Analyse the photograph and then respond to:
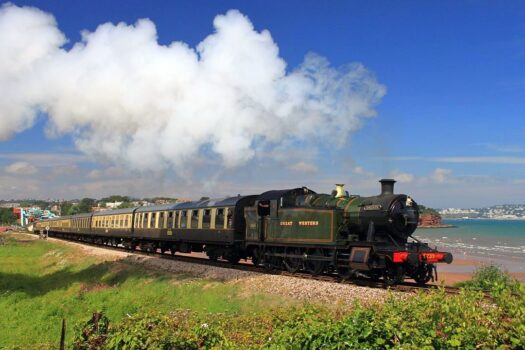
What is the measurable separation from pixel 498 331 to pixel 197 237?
2233 centimetres

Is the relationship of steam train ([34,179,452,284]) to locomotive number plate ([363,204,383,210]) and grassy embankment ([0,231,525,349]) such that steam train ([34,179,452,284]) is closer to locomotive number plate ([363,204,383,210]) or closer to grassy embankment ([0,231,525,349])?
locomotive number plate ([363,204,383,210])

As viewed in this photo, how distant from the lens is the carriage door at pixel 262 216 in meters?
21.1

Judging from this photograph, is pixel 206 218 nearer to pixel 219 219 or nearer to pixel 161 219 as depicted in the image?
pixel 219 219

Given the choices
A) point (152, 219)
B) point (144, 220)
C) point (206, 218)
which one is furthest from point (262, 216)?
point (144, 220)

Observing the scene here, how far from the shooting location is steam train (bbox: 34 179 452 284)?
53.2ft

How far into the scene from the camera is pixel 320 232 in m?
17.8

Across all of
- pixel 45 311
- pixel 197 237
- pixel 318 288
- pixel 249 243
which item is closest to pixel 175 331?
pixel 318 288

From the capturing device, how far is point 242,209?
2345 cm

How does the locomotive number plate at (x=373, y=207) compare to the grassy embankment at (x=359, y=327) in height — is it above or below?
above

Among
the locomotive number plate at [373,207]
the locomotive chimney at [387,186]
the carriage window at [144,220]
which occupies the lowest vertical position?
the carriage window at [144,220]

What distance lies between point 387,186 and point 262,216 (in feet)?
19.9

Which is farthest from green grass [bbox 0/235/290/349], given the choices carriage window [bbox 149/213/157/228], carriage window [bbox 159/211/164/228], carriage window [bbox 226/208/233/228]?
carriage window [bbox 149/213/157/228]

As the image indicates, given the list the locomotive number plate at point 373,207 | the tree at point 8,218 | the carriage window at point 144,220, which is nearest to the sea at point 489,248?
the carriage window at point 144,220

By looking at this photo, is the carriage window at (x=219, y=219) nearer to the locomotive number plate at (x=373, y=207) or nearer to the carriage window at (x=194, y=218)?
the carriage window at (x=194, y=218)
